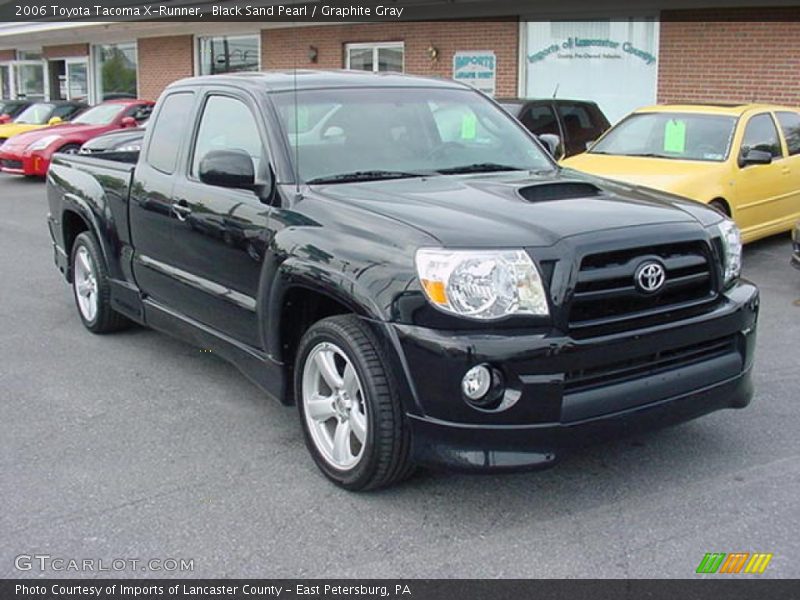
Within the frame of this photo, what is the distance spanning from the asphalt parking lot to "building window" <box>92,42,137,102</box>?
2286cm

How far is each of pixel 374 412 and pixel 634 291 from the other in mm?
1134

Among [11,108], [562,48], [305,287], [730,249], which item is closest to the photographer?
[305,287]

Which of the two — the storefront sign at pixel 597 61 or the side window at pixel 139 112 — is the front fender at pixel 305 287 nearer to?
the storefront sign at pixel 597 61

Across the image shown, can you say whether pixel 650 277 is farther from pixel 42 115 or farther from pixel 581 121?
pixel 42 115

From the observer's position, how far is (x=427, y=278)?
11.3ft

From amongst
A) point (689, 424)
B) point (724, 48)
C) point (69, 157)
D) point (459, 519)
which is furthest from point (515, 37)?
point (459, 519)

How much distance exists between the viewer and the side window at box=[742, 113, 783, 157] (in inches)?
357

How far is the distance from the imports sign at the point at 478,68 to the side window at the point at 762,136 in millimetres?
8051

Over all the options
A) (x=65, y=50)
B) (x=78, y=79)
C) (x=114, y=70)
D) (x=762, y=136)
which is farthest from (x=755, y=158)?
(x=65, y=50)

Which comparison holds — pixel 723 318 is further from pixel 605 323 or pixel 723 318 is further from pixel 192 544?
pixel 192 544

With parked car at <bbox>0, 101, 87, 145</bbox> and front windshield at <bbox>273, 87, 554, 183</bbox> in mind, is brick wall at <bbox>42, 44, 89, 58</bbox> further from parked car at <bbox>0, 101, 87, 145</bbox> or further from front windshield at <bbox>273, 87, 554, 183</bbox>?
front windshield at <bbox>273, 87, 554, 183</bbox>
